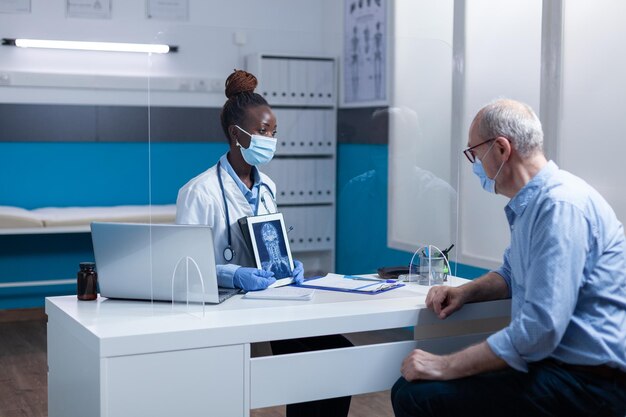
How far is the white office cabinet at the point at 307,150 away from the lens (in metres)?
2.62

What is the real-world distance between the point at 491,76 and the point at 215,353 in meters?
2.55

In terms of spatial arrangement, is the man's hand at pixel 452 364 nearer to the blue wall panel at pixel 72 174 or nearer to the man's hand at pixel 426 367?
the man's hand at pixel 426 367

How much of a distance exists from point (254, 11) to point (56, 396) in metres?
3.93

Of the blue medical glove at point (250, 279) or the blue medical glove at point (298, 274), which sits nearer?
the blue medical glove at point (250, 279)

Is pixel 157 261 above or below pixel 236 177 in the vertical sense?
below

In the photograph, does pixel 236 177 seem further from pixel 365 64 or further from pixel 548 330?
pixel 548 330

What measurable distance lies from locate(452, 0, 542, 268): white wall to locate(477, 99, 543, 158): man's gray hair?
64.9 inches

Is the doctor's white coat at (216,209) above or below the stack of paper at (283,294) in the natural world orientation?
above

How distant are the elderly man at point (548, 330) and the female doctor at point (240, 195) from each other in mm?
490

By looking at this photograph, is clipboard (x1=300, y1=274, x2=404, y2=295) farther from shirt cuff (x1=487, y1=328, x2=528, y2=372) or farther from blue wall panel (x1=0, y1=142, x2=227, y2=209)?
blue wall panel (x1=0, y1=142, x2=227, y2=209)

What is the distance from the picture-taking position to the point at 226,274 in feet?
7.48

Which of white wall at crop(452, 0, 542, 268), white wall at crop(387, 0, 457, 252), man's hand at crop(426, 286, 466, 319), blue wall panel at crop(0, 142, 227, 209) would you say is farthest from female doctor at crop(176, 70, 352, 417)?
blue wall panel at crop(0, 142, 227, 209)

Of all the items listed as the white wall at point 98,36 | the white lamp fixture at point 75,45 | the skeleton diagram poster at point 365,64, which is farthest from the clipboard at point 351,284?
the white lamp fixture at point 75,45

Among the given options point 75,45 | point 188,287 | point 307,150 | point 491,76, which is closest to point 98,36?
point 75,45
